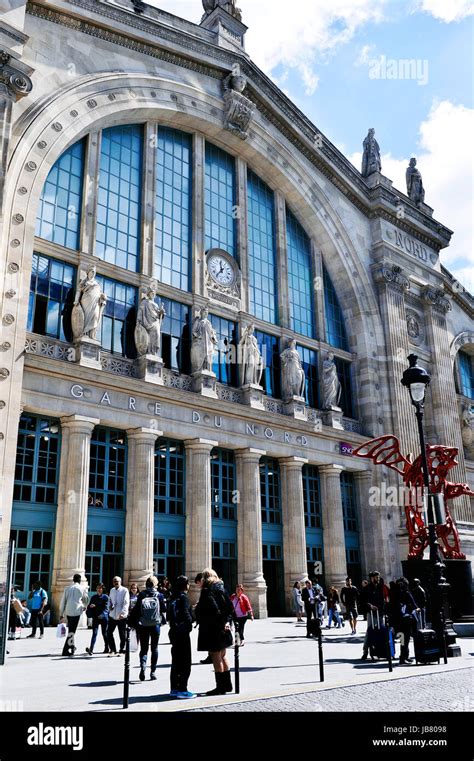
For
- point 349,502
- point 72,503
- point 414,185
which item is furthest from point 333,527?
point 414,185

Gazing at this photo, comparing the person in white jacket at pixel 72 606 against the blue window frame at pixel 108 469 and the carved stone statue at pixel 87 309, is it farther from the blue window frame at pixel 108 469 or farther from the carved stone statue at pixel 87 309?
the carved stone statue at pixel 87 309

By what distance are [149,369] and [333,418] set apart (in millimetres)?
11836

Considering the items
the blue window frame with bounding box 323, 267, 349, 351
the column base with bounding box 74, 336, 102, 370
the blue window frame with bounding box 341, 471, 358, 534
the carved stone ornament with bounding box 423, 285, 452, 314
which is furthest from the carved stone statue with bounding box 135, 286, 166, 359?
the carved stone ornament with bounding box 423, 285, 452, 314

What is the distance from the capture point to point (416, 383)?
15344 millimetres

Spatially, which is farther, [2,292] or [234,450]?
[234,450]

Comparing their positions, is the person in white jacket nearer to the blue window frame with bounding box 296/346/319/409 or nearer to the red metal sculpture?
the red metal sculpture

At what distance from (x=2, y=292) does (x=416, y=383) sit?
1329 centimetres

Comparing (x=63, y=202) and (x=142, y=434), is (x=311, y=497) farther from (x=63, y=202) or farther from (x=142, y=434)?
(x=63, y=202)

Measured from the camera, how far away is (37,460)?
73.1ft

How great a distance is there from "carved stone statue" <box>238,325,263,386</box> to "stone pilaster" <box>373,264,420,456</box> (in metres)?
9.66

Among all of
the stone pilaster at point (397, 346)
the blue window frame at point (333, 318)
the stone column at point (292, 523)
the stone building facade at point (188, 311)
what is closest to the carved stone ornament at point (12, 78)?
the stone building facade at point (188, 311)

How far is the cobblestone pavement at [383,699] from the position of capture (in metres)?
8.41
